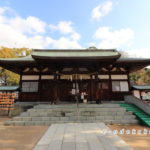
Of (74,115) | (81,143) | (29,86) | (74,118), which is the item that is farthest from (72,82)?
(81,143)

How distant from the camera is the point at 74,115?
25.3 ft

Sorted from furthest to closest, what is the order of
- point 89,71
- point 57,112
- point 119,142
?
point 89,71 → point 57,112 → point 119,142

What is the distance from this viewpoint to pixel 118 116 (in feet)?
24.6

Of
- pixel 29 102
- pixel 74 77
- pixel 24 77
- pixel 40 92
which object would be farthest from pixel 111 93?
pixel 24 77

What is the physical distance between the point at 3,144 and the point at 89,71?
7413mm

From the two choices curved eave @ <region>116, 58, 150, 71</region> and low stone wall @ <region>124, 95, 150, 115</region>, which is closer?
low stone wall @ <region>124, 95, 150, 115</region>

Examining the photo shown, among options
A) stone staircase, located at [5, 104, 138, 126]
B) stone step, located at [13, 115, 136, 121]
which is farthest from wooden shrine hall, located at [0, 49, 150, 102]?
stone step, located at [13, 115, 136, 121]

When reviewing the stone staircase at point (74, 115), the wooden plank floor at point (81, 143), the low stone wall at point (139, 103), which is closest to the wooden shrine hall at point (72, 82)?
the low stone wall at point (139, 103)

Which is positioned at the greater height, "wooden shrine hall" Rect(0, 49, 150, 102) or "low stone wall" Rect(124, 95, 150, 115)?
"wooden shrine hall" Rect(0, 49, 150, 102)

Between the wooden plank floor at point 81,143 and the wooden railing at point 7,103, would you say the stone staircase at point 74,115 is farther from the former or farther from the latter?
the wooden railing at point 7,103

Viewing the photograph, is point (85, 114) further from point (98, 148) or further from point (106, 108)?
point (98, 148)

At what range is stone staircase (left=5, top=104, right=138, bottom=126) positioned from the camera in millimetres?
7117

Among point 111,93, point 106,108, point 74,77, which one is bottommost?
point 106,108

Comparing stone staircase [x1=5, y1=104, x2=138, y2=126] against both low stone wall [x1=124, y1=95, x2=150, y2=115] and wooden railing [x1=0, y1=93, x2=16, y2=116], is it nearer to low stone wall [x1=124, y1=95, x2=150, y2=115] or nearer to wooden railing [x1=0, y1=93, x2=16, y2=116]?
low stone wall [x1=124, y1=95, x2=150, y2=115]
